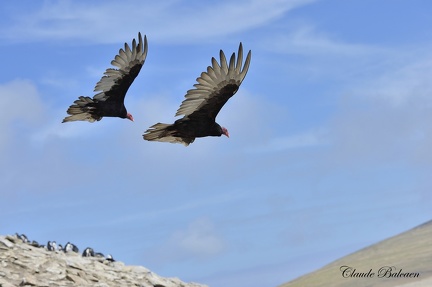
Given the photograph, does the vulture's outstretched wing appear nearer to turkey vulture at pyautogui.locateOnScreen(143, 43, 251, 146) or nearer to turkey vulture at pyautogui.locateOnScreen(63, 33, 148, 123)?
turkey vulture at pyautogui.locateOnScreen(143, 43, 251, 146)

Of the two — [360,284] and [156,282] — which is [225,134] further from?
[360,284]

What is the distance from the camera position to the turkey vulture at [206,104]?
2342 cm

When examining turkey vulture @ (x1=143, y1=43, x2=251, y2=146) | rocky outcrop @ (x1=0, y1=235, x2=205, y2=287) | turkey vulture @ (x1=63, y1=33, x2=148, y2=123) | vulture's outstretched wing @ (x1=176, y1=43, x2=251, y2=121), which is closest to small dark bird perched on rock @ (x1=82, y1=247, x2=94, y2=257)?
rocky outcrop @ (x1=0, y1=235, x2=205, y2=287)

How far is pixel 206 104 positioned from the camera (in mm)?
24156

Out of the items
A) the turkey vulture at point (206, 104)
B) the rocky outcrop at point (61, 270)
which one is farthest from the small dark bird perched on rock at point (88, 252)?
the turkey vulture at point (206, 104)

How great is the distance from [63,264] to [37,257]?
1024 millimetres

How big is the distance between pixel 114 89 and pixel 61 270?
21.8 feet

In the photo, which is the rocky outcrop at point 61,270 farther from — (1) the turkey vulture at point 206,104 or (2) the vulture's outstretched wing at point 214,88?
(2) the vulture's outstretched wing at point 214,88

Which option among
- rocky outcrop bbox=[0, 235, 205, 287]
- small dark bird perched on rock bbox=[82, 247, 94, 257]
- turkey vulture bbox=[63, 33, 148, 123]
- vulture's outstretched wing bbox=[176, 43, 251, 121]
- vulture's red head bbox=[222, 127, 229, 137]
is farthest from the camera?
small dark bird perched on rock bbox=[82, 247, 94, 257]

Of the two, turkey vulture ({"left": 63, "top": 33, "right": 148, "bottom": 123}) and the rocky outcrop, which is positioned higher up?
turkey vulture ({"left": 63, "top": 33, "right": 148, "bottom": 123})

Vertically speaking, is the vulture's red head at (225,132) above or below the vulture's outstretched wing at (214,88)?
below

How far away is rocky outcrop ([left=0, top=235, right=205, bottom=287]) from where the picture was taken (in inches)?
1159

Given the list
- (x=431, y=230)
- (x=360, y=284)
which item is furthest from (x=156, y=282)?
(x=431, y=230)

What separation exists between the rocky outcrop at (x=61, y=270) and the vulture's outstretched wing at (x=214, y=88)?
871 cm
